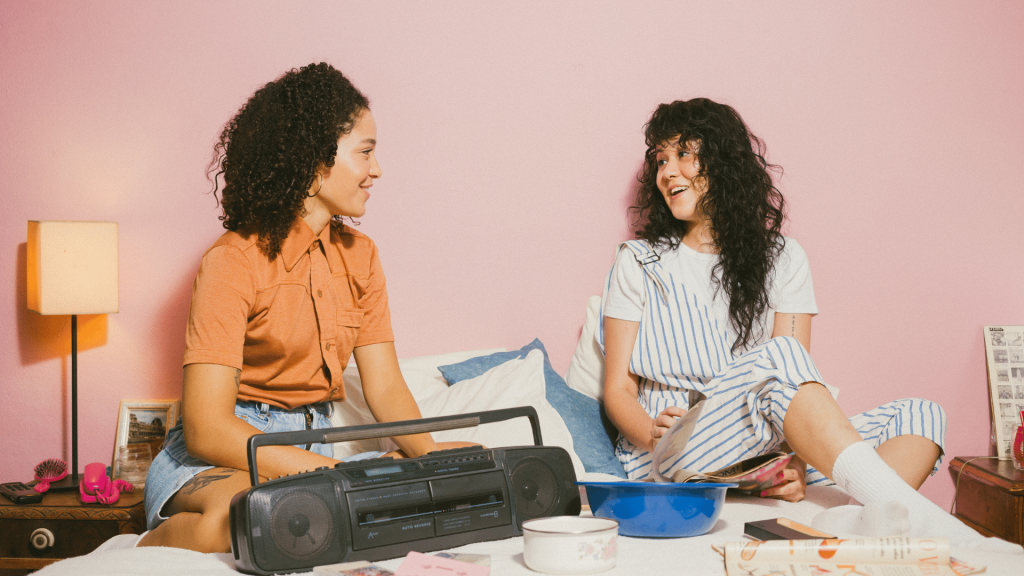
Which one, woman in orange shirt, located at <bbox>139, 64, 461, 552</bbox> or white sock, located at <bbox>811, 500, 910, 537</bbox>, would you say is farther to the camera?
woman in orange shirt, located at <bbox>139, 64, 461, 552</bbox>

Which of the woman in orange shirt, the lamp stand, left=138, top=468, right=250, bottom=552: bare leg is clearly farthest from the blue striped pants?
the lamp stand

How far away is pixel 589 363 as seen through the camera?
1.64 meters

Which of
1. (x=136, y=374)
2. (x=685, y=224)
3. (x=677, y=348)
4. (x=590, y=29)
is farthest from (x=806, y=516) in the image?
(x=136, y=374)

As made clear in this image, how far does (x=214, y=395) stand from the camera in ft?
3.40

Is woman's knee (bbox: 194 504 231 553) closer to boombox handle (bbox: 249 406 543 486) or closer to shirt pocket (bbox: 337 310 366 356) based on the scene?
boombox handle (bbox: 249 406 543 486)

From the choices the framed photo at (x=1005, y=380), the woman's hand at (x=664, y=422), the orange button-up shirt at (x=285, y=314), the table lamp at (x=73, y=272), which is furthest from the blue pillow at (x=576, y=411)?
the framed photo at (x=1005, y=380)

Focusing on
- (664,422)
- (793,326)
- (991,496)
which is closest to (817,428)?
(664,422)

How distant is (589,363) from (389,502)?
0.86 m

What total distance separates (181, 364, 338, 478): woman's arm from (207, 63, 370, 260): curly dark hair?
0.78 ft

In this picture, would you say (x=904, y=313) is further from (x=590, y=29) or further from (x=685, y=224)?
(x=590, y=29)

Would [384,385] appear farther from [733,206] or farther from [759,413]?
[733,206]

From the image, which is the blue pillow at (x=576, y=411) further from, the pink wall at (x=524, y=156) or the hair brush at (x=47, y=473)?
the hair brush at (x=47, y=473)

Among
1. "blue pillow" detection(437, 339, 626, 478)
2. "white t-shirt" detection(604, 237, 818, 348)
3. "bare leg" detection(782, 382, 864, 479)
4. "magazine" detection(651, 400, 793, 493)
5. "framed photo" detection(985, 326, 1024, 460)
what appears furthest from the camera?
"framed photo" detection(985, 326, 1024, 460)

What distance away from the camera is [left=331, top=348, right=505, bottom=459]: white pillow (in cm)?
135
